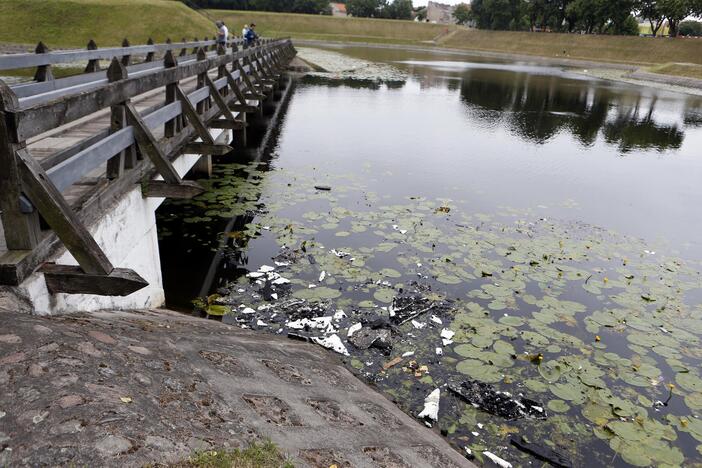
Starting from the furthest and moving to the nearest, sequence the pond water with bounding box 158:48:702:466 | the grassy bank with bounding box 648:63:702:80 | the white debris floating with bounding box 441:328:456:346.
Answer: the grassy bank with bounding box 648:63:702:80 → the white debris floating with bounding box 441:328:456:346 → the pond water with bounding box 158:48:702:466

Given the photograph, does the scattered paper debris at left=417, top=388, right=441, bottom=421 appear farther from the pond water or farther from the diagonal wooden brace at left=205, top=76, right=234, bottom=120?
the diagonal wooden brace at left=205, top=76, right=234, bottom=120

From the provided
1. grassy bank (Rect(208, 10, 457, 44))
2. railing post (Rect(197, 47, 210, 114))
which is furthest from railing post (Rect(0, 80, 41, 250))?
grassy bank (Rect(208, 10, 457, 44))

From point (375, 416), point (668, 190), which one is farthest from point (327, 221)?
point (668, 190)

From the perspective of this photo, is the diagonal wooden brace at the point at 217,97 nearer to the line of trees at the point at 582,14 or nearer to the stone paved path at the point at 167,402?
the stone paved path at the point at 167,402

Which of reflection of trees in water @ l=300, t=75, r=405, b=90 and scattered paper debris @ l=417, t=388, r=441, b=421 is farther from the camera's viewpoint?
reflection of trees in water @ l=300, t=75, r=405, b=90

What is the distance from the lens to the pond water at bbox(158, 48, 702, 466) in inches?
227

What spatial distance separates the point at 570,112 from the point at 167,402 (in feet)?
97.9

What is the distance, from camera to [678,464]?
16.4ft

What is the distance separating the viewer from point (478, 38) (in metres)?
96.8

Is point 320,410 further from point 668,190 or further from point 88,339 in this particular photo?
point 668,190

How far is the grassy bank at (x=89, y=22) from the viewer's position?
4556 cm

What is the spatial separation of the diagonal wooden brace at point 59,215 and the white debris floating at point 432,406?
145 inches

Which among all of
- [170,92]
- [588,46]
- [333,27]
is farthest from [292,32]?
[170,92]

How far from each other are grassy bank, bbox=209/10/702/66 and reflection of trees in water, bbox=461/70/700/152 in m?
37.4
